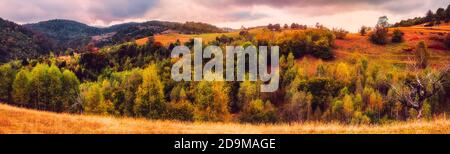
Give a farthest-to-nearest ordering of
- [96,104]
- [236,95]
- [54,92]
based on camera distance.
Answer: [236,95] < [54,92] < [96,104]

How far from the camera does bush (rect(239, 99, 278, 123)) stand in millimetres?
113750

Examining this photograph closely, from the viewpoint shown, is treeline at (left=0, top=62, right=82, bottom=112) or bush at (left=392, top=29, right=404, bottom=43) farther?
bush at (left=392, top=29, right=404, bottom=43)

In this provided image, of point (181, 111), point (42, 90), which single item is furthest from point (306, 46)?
point (42, 90)

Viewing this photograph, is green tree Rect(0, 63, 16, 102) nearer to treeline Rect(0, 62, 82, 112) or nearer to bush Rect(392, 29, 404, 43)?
treeline Rect(0, 62, 82, 112)

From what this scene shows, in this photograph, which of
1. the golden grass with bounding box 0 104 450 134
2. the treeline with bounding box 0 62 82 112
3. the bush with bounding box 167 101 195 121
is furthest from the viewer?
the treeline with bounding box 0 62 82 112

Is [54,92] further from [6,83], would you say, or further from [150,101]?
[150,101]

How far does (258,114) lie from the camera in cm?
11456

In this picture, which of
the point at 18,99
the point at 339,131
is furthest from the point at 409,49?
the point at 339,131

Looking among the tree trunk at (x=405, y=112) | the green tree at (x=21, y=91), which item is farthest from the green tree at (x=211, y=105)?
the tree trunk at (x=405, y=112)

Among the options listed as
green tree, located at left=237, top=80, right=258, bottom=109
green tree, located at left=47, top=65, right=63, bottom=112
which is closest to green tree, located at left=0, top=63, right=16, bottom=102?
green tree, located at left=47, top=65, right=63, bottom=112
